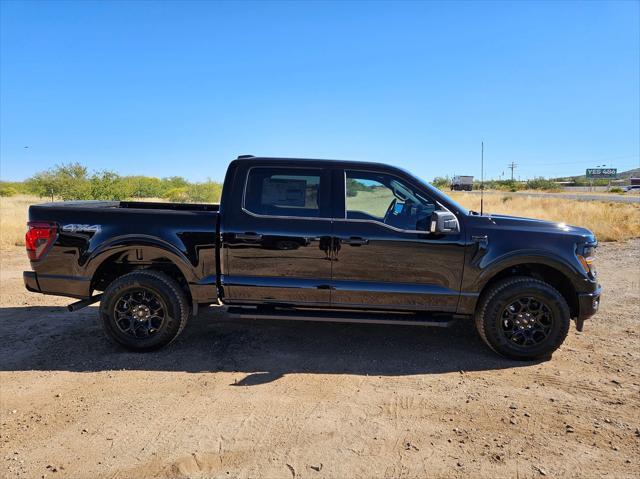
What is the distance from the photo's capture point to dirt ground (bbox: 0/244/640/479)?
268cm

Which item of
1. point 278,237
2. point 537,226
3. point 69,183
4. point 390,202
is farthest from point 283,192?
point 69,183

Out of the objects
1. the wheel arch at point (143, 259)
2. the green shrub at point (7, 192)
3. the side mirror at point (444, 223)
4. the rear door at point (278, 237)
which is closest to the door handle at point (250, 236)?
the rear door at point (278, 237)

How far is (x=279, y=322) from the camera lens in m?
5.34

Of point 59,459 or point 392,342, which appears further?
point 392,342

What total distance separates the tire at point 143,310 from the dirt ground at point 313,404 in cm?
18

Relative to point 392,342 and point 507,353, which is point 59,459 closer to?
point 392,342

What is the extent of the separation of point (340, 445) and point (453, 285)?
2045 millimetres

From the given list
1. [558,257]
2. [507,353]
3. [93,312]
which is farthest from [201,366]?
[558,257]

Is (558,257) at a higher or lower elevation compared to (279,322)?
higher

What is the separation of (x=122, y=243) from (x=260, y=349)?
5.80 ft

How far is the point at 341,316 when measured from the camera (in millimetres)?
4273

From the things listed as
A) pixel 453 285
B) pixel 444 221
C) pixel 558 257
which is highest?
pixel 444 221

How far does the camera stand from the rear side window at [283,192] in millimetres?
4375

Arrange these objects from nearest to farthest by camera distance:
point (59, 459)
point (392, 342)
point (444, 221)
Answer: point (59, 459) < point (444, 221) < point (392, 342)
